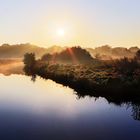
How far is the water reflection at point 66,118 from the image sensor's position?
1013 inches

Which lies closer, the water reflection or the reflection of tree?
the water reflection

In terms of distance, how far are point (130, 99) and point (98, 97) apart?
4625 mm

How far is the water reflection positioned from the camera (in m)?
25.7

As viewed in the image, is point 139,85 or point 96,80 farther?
point 96,80

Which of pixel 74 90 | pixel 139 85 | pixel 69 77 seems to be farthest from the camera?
pixel 69 77

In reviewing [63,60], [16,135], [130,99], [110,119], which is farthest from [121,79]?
[63,60]

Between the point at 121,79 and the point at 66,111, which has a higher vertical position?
the point at 121,79

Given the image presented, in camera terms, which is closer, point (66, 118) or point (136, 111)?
point (66, 118)

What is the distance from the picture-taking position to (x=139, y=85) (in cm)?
4225

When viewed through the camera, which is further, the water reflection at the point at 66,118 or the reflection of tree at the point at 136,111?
the reflection of tree at the point at 136,111

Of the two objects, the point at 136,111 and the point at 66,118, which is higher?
the point at 136,111

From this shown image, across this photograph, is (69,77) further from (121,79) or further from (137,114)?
(137,114)

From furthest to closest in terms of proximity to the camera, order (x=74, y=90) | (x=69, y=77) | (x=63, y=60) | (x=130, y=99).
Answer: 1. (x=63, y=60)
2. (x=69, y=77)
3. (x=74, y=90)
4. (x=130, y=99)

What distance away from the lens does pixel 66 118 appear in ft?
104
